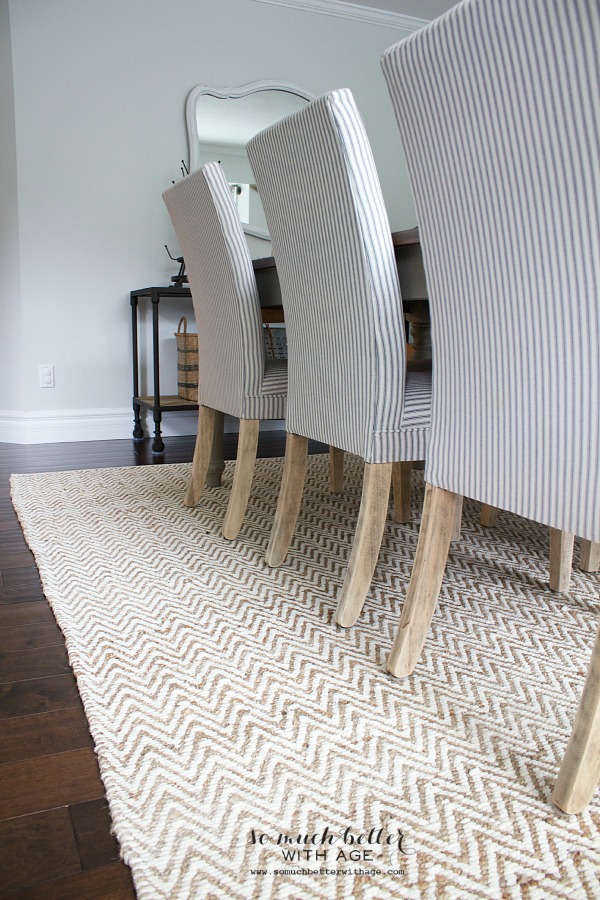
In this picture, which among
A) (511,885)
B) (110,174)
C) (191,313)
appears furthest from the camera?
(191,313)

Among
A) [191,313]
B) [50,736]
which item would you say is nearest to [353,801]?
[50,736]

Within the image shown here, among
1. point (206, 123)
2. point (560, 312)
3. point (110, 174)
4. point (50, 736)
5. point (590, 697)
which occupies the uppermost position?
point (206, 123)

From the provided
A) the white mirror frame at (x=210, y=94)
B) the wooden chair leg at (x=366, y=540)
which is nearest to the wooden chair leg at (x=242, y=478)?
the wooden chair leg at (x=366, y=540)

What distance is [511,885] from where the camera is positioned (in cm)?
79

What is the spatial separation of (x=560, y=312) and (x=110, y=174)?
10.4 ft

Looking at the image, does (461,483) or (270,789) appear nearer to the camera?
(270,789)

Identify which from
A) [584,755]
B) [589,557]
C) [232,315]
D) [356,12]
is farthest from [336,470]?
[356,12]

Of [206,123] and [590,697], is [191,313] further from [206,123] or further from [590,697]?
[590,697]

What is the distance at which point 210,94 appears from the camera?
372 centimetres

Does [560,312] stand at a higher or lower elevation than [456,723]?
higher

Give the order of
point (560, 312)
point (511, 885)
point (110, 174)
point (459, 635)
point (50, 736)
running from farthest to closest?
point (110, 174) < point (459, 635) < point (50, 736) < point (560, 312) < point (511, 885)

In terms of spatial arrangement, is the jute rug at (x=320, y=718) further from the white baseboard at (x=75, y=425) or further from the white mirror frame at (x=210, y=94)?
the white mirror frame at (x=210, y=94)

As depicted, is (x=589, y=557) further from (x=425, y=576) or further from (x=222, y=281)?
(x=222, y=281)

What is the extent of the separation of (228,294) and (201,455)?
555mm
